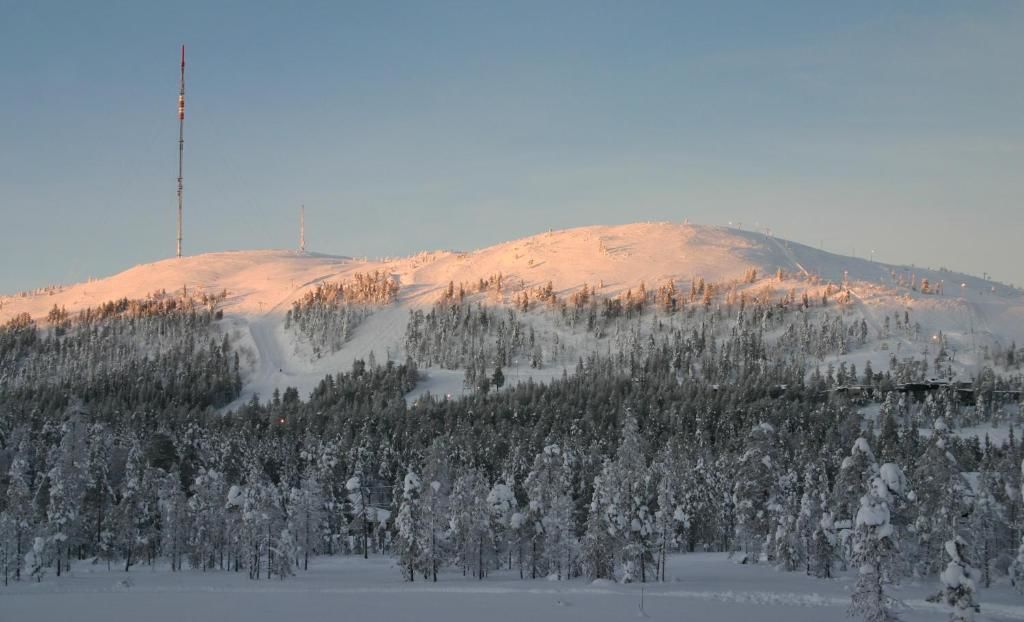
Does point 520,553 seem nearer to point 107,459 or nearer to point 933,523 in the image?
point 933,523

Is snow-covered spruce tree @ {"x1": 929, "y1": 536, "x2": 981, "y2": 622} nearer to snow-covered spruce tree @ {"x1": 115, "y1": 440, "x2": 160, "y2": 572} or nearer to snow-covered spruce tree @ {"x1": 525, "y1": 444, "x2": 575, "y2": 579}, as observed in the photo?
snow-covered spruce tree @ {"x1": 525, "y1": 444, "x2": 575, "y2": 579}

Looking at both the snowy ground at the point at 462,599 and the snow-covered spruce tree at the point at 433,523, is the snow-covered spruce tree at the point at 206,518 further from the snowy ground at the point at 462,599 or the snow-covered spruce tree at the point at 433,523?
the snow-covered spruce tree at the point at 433,523

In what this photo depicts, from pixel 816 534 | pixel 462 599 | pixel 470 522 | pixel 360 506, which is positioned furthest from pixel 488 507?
A: pixel 360 506

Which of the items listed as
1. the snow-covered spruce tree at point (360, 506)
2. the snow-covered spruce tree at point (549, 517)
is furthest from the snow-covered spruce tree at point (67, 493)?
the snow-covered spruce tree at point (549, 517)

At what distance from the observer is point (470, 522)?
79.6 meters

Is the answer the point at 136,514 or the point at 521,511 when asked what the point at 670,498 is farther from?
the point at 136,514

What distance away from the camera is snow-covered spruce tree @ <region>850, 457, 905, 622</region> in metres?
41.0

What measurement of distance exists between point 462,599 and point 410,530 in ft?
44.3

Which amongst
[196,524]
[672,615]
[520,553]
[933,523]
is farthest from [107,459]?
[933,523]

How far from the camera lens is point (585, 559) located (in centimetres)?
7319

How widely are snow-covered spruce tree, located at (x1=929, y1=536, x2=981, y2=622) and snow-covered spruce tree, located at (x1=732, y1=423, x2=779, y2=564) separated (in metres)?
39.4

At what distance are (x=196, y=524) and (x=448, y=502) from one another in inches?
1101

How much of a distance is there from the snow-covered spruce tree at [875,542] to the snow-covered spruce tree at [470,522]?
39.9m

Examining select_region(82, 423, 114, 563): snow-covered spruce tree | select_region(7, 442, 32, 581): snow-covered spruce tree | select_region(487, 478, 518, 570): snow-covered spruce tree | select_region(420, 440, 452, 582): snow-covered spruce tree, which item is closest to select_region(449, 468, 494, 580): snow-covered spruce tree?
select_region(487, 478, 518, 570): snow-covered spruce tree
